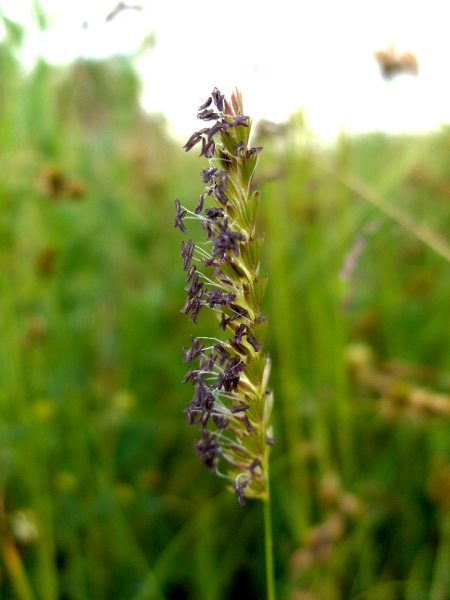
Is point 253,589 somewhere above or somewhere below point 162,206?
below

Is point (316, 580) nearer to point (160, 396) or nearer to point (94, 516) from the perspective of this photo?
point (94, 516)

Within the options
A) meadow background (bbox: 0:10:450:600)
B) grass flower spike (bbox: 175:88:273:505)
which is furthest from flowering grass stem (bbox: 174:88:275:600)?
meadow background (bbox: 0:10:450:600)

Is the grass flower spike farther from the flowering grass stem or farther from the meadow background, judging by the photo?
the meadow background

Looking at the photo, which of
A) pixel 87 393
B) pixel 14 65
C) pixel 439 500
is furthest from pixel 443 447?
pixel 14 65

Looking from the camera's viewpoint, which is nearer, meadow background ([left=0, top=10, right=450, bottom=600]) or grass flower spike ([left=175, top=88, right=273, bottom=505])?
grass flower spike ([left=175, top=88, right=273, bottom=505])

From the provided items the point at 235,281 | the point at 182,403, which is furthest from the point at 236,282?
the point at 182,403

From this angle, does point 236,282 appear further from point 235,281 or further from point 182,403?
point 182,403

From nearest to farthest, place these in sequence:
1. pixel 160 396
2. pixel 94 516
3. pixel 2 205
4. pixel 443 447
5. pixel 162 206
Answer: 1. pixel 2 205
2. pixel 94 516
3. pixel 443 447
4. pixel 160 396
5. pixel 162 206
